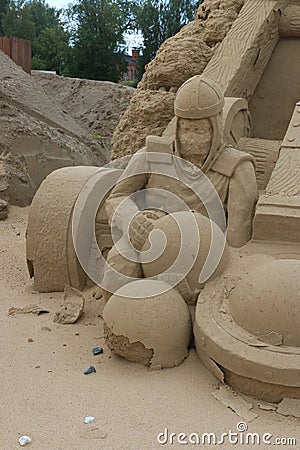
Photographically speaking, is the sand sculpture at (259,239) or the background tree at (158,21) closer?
the sand sculpture at (259,239)

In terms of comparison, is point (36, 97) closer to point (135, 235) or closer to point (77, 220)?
point (77, 220)

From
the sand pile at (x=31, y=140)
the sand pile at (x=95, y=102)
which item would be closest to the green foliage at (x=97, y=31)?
the sand pile at (x=95, y=102)

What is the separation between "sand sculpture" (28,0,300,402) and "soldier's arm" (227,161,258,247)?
54 mm

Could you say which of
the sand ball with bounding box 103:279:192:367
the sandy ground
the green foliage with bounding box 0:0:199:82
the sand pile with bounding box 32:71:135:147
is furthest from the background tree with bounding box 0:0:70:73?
the sand ball with bounding box 103:279:192:367

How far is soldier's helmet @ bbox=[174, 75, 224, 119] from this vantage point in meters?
3.52

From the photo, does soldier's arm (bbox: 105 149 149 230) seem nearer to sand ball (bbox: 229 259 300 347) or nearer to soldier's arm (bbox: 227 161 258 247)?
soldier's arm (bbox: 227 161 258 247)

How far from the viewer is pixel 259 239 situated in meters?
3.67

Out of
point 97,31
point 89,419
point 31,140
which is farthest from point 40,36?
point 89,419

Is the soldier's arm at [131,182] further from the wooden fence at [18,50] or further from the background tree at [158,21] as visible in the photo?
the background tree at [158,21]

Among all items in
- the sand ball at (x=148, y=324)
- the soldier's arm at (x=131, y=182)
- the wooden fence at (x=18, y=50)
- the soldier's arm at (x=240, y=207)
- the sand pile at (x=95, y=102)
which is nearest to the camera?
the sand ball at (x=148, y=324)

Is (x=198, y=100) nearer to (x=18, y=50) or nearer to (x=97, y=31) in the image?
(x=18, y=50)

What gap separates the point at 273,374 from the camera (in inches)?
110

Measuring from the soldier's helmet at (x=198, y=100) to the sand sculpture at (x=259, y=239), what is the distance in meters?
0.32

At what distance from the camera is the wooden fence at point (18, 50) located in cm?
1430
